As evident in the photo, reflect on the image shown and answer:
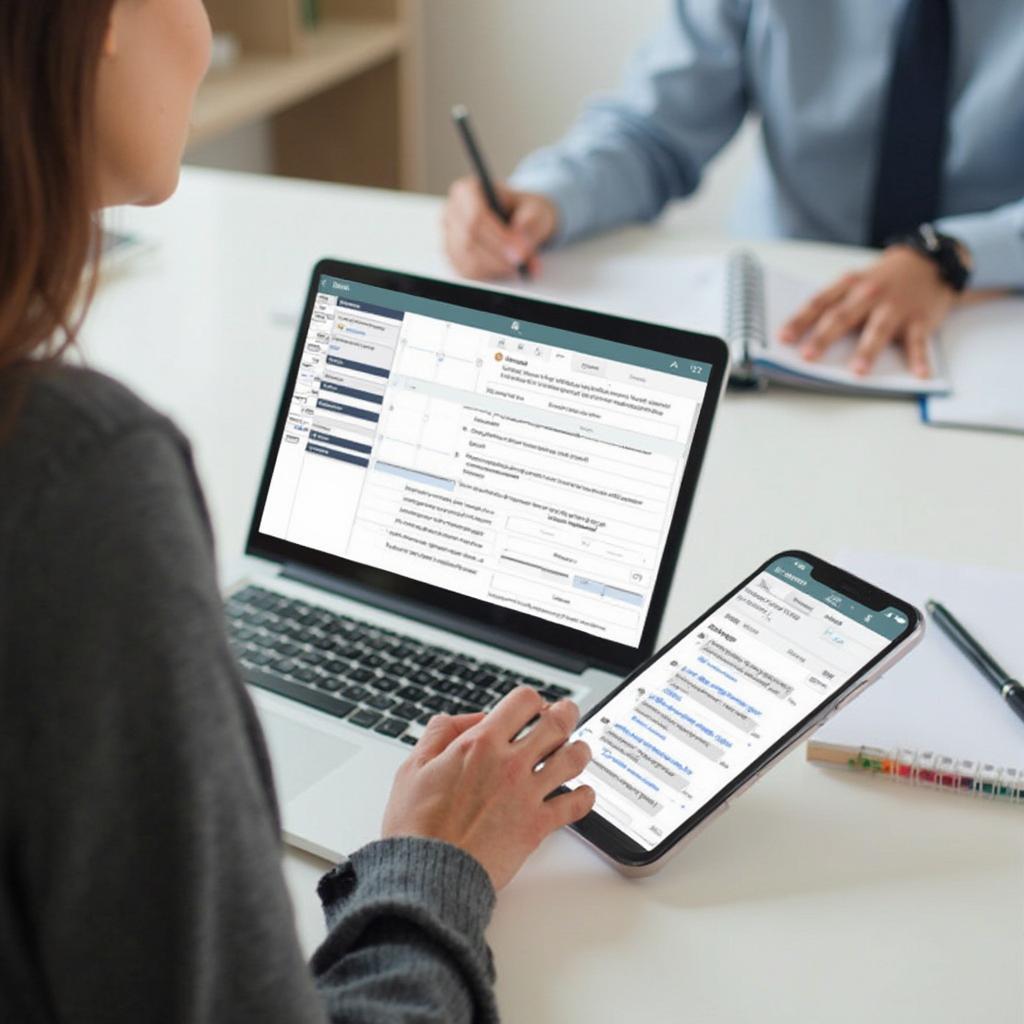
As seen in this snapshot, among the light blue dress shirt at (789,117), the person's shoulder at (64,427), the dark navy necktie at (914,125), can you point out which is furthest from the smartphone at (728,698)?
the dark navy necktie at (914,125)

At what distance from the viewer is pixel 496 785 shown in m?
0.67

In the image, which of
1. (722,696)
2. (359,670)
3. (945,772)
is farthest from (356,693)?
(945,772)

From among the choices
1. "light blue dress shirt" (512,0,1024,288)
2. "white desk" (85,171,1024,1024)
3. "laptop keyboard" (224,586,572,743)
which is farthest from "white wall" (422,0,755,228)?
"laptop keyboard" (224,586,572,743)

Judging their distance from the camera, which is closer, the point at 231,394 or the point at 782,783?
the point at 782,783

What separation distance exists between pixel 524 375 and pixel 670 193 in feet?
3.30

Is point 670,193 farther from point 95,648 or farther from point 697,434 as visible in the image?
point 95,648

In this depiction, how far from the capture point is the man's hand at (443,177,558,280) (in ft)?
4.57

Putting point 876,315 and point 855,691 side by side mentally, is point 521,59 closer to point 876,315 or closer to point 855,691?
point 876,315

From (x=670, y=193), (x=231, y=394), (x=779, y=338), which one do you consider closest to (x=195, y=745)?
(x=231, y=394)

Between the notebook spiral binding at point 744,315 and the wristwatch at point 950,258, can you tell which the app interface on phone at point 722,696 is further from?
the wristwatch at point 950,258

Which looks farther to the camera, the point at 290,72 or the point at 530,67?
the point at 530,67

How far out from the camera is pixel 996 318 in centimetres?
136

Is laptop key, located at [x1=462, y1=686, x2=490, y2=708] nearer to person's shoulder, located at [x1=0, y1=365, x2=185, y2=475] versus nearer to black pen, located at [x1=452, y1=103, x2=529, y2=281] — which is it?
person's shoulder, located at [x1=0, y1=365, x2=185, y2=475]

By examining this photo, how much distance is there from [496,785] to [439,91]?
274cm
